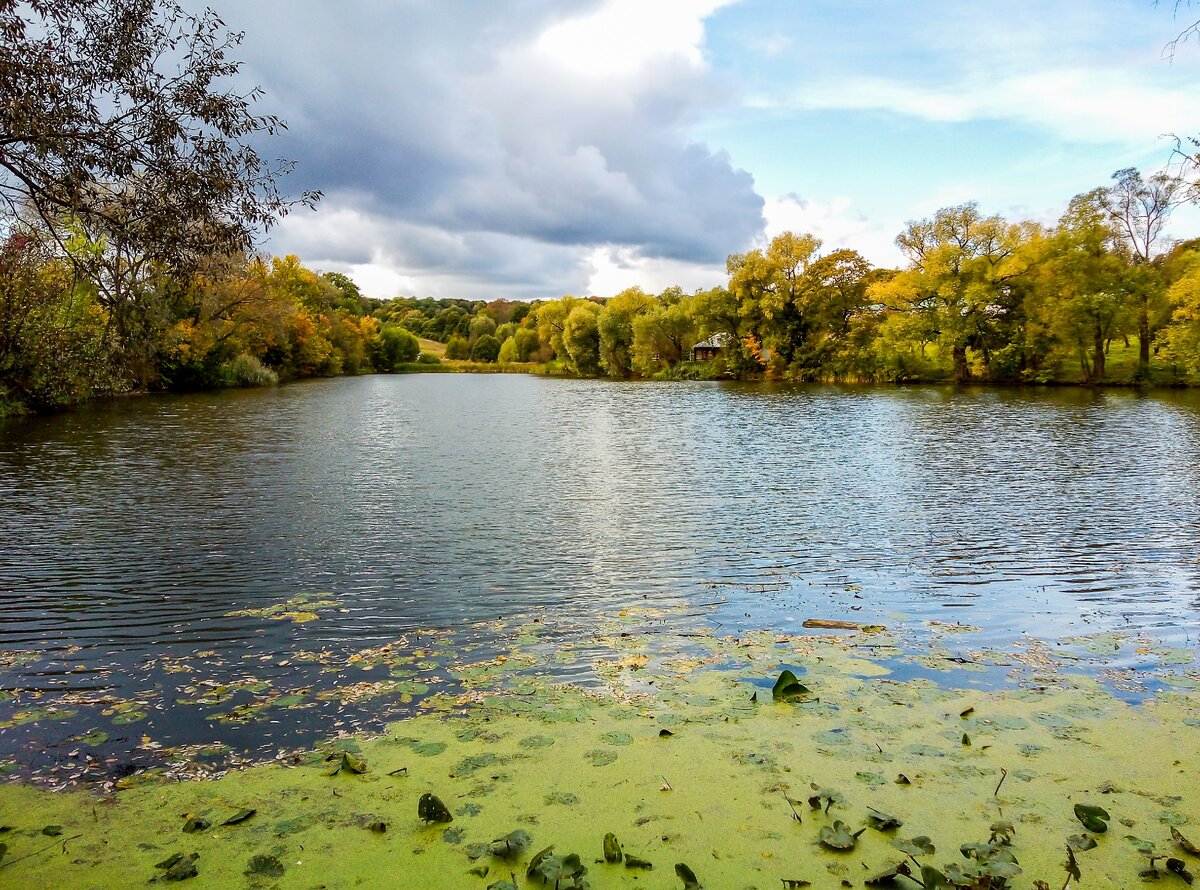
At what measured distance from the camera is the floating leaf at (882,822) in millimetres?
4694

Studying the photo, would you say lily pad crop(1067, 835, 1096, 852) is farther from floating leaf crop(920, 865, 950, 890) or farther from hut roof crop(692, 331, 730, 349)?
hut roof crop(692, 331, 730, 349)

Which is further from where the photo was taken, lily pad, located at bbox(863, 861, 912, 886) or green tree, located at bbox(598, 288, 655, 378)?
green tree, located at bbox(598, 288, 655, 378)

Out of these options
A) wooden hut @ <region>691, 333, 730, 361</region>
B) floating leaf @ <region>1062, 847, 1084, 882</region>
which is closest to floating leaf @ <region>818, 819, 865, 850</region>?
floating leaf @ <region>1062, 847, 1084, 882</region>

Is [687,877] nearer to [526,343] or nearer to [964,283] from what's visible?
[964,283]

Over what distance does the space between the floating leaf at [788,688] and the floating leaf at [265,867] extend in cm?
436

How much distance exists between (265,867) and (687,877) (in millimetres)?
2431

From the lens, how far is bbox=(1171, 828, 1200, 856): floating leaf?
14.1 ft

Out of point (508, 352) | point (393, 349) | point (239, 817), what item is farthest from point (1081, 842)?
point (508, 352)

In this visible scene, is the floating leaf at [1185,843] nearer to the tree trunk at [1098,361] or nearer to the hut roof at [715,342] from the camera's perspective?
the tree trunk at [1098,361]

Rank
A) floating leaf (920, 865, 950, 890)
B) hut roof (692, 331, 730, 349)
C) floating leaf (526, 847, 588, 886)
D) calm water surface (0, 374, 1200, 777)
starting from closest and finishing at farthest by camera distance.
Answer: floating leaf (920, 865, 950, 890) < floating leaf (526, 847, 588, 886) < calm water surface (0, 374, 1200, 777) < hut roof (692, 331, 730, 349)

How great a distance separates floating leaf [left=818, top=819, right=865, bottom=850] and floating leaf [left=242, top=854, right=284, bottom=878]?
318 cm

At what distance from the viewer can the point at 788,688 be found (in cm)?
705

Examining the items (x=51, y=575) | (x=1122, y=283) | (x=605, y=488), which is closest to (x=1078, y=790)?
(x=51, y=575)

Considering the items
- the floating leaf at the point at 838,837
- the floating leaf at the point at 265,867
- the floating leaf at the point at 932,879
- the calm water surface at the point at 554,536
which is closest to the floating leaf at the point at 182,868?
the floating leaf at the point at 265,867
